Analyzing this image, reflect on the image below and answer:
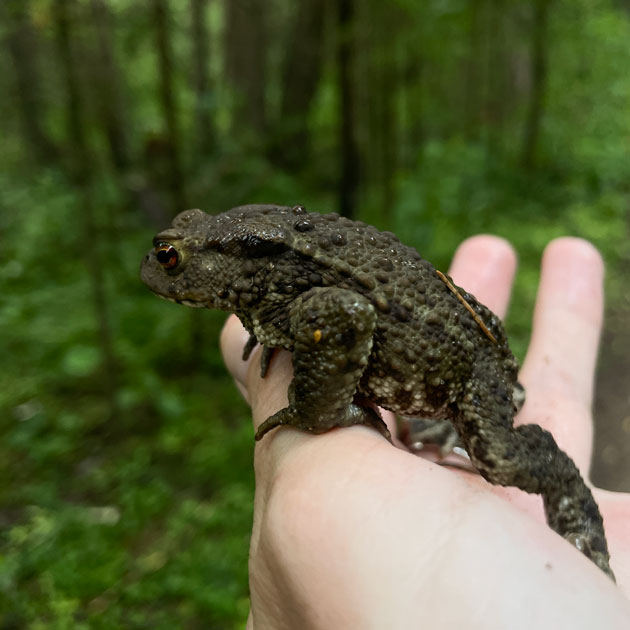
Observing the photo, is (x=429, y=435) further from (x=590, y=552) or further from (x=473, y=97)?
(x=473, y=97)

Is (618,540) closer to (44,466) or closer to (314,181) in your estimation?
(44,466)

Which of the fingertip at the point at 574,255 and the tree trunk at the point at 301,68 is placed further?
the tree trunk at the point at 301,68

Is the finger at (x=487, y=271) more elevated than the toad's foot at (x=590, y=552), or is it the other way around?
the finger at (x=487, y=271)

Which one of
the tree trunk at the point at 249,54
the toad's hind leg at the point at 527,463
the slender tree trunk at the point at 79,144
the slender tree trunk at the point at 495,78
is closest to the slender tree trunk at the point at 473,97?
the slender tree trunk at the point at 495,78

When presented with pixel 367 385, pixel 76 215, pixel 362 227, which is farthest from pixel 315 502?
pixel 76 215

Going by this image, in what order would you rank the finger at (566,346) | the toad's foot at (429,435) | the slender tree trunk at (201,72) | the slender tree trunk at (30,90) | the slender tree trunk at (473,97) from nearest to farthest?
1. the toad's foot at (429,435)
2. the finger at (566,346)
3. the slender tree trunk at (201,72)
4. the slender tree trunk at (30,90)
5. the slender tree trunk at (473,97)

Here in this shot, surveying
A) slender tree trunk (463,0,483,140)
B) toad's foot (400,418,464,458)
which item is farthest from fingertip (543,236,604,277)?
slender tree trunk (463,0,483,140)

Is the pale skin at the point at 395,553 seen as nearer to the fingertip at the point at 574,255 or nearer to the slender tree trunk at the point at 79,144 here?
the fingertip at the point at 574,255

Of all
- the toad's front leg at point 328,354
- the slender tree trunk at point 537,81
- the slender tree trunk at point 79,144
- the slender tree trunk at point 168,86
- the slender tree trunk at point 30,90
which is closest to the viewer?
the toad's front leg at point 328,354
